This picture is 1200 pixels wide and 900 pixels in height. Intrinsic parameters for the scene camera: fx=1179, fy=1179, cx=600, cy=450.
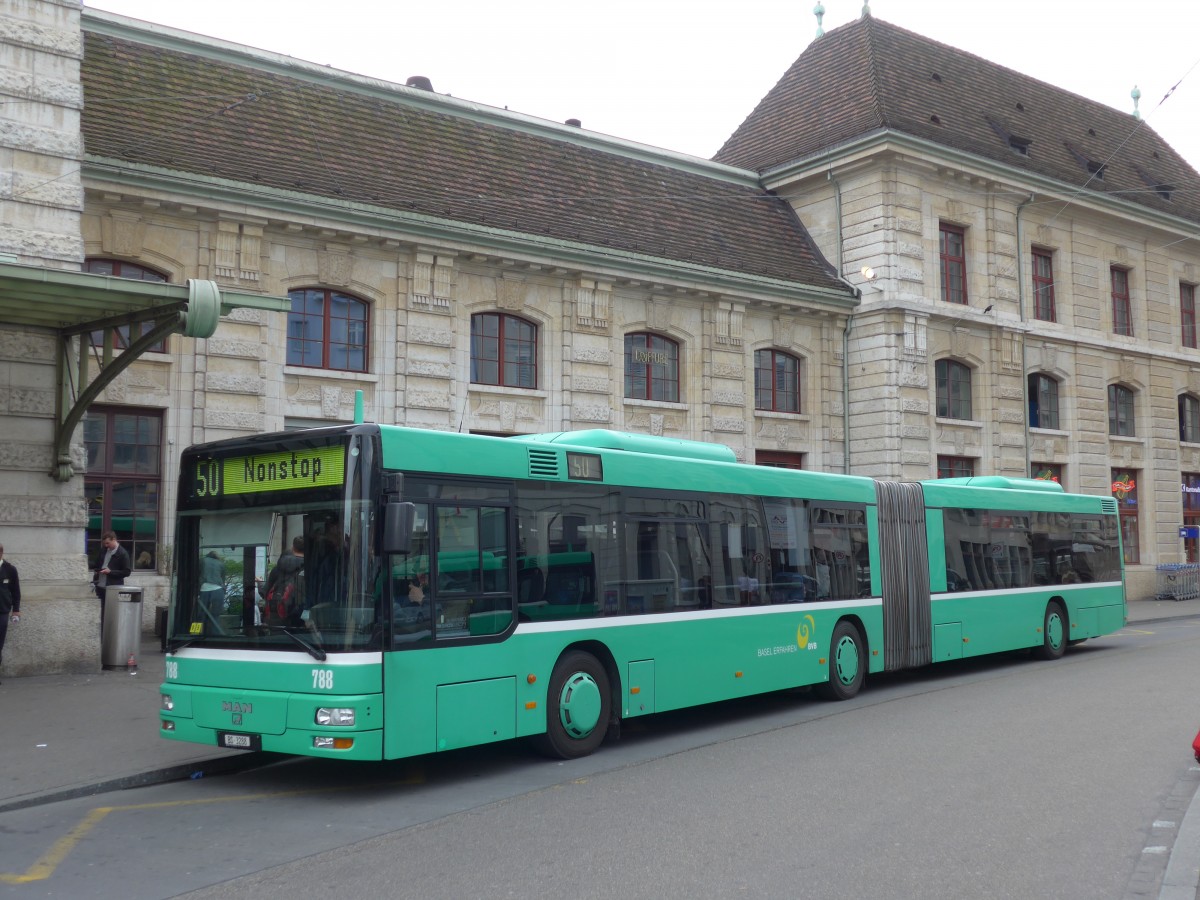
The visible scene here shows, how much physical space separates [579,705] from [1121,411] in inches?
1084

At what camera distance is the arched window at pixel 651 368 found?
78.1 feet

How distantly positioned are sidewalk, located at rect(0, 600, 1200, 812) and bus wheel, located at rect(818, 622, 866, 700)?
14.2 ft

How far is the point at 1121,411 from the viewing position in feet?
109

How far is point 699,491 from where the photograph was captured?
11992 millimetres

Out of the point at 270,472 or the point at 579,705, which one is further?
the point at 579,705

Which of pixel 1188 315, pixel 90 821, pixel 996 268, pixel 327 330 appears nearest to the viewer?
pixel 90 821

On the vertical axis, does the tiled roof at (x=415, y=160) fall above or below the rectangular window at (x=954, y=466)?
above

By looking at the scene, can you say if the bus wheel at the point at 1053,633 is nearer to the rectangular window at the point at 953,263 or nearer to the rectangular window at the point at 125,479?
the rectangular window at the point at 953,263

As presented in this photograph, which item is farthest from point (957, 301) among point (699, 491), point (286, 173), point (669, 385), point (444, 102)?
point (699, 491)

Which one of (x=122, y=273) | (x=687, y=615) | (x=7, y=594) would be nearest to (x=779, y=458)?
(x=122, y=273)

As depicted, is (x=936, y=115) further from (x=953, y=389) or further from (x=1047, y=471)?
(x=1047, y=471)

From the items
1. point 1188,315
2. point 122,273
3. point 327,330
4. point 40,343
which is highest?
point 1188,315

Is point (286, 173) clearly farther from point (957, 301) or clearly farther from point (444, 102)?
point (957, 301)

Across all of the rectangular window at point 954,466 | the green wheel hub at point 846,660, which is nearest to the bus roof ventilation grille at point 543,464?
the green wheel hub at point 846,660
